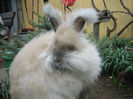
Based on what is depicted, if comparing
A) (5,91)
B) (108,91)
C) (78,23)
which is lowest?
(108,91)

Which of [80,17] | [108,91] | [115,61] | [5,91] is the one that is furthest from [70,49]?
[115,61]

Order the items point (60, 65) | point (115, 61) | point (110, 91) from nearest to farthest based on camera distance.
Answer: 1. point (60, 65)
2. point (110, 91)
3. point (115, 61)

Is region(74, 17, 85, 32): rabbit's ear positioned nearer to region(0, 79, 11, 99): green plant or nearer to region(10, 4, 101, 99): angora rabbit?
region(10, 4, 101, 99): angora rabbit

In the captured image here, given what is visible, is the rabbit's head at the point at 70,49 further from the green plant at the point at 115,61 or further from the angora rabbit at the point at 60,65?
the green plant at the point at 115,61

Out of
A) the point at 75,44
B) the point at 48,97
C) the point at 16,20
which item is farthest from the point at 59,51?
the point at 16,20

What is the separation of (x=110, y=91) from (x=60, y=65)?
161 centimetres

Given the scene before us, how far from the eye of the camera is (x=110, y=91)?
231cm

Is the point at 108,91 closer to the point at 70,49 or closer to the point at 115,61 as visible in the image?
the point at 115,61

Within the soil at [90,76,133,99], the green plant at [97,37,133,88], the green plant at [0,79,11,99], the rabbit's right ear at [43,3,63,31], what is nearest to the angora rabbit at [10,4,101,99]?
the rabbit's right ear at [43,3,63,31]

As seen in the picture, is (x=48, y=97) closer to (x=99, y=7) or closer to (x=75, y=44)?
(x=75, y=44)

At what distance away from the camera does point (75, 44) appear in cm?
98

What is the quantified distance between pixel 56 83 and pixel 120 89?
166cm

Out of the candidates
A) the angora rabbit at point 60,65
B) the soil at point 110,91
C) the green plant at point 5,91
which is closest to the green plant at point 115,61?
the soil at point 110,91

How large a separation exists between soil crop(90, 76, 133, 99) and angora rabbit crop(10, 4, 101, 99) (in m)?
1.09
